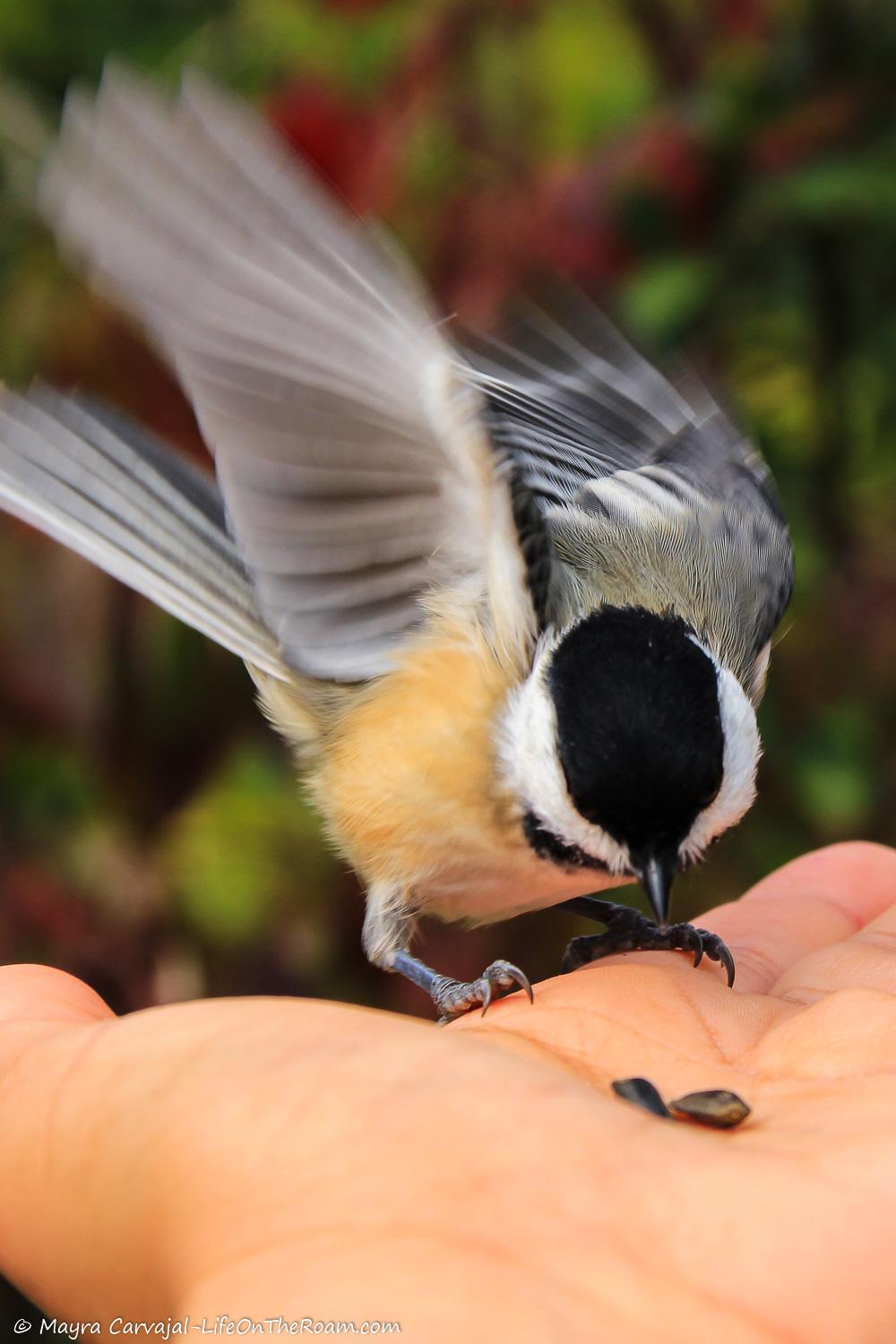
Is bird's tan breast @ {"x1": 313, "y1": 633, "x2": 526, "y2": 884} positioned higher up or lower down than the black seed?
higher up

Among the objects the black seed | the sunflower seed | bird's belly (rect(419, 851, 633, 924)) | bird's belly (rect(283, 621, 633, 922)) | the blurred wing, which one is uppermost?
the blurred wing

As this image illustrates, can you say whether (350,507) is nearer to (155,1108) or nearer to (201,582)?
(201,582)

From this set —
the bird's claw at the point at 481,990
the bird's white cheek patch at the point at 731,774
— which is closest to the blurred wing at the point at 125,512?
the bird's claw at the point at 481,990

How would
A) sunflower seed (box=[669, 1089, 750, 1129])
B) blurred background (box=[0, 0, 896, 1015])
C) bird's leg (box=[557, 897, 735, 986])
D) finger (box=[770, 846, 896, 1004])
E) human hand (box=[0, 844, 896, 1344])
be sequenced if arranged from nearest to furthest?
human hand (box=[0, 844, 896, 1344]), sunflower seed (box=[669, 1089, 750, 1129]), finger (box=[770, 846, 896, 1004]), bird's leg (box=[557, 897, 735, 986]), blurred background (box=[0, 0, 896, 1015])

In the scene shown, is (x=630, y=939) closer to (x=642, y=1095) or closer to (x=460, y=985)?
(x=460, y=985)

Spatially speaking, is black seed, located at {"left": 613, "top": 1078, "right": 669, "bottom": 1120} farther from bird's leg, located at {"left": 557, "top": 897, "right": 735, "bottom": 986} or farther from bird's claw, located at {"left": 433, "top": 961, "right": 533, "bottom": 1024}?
bird's leg, located at {"left": 557, "top": 897, "right": 735, "bottom": 986}

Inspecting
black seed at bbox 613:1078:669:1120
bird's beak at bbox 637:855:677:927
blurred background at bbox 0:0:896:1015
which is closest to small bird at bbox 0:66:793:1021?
bird's beak at bbox 637:855:677:927

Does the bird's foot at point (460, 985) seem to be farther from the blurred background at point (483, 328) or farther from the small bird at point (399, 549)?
the blurred background at point (483, 328)

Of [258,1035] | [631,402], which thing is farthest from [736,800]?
[631,402]

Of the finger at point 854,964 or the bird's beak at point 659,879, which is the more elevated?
the bird's beak at point 659,879
